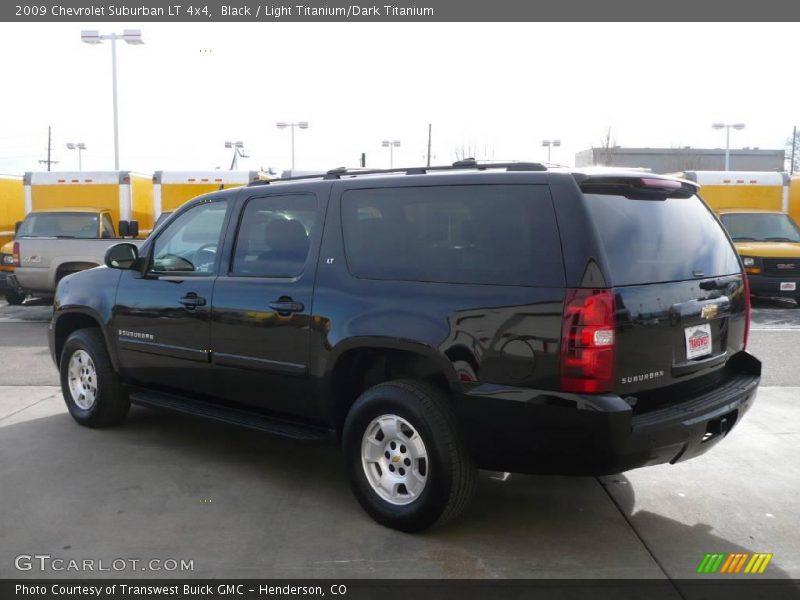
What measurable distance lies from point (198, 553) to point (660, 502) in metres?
2.55

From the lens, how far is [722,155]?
2594 inches

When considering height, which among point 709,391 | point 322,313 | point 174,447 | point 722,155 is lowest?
point 174,447

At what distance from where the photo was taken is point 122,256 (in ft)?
18.9

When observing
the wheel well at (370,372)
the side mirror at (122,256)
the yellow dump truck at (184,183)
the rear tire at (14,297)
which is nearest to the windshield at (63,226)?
the rear tire at (14,297)

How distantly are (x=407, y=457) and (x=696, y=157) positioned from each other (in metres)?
55.7

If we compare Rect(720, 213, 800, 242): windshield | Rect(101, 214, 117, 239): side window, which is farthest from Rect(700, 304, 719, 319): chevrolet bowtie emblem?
Rect(101, 214, 117, 239): side window

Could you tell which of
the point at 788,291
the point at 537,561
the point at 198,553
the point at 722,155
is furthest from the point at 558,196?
the point at 722,155

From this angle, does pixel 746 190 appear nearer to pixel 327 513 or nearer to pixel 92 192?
pixel 92 192

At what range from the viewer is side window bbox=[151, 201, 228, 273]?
17.6ft

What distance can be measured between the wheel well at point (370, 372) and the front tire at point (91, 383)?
228 cm

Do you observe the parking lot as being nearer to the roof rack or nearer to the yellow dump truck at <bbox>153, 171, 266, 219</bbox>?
the roof rack

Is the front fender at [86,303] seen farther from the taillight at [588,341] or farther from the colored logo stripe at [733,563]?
the colored logo stripe at [733,563]

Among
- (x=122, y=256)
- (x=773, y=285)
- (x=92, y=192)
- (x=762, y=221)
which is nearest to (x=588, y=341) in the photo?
(x=122, y=256)
